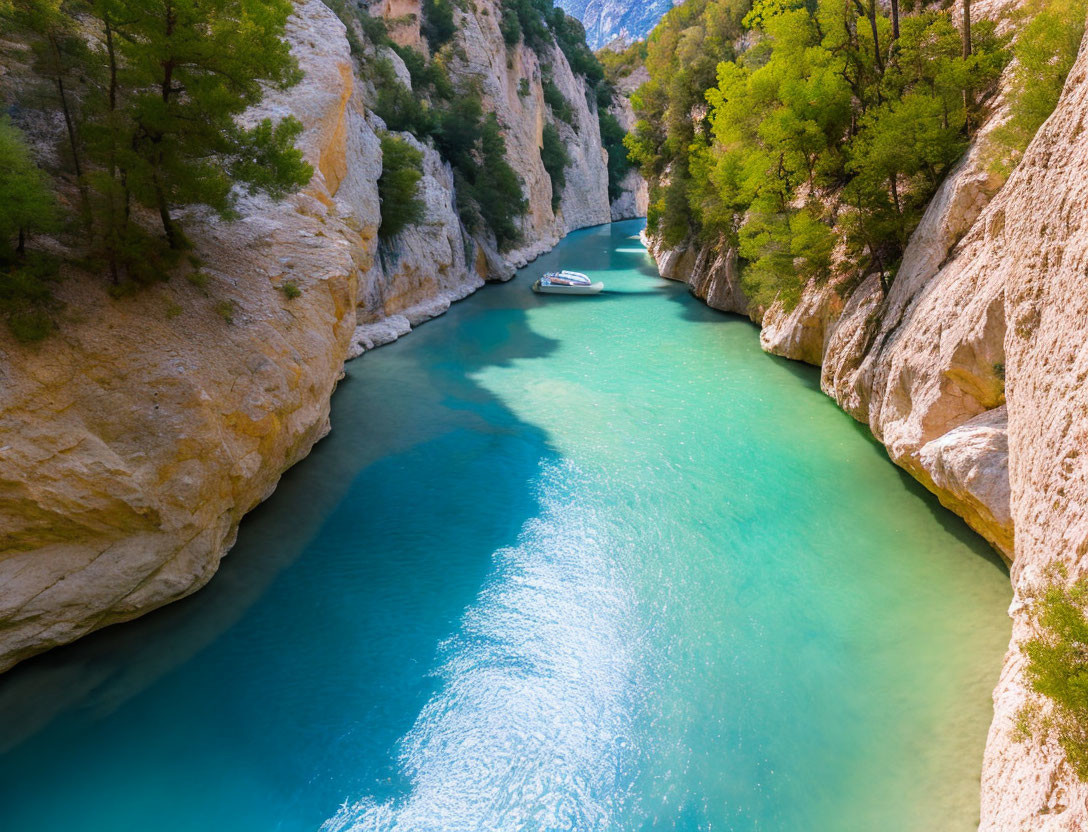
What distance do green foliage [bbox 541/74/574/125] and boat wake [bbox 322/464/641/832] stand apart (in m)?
50.9

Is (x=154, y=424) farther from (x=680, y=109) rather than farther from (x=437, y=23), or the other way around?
(x=437, y=23)

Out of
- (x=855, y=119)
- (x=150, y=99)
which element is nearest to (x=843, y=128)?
(x=855, y=119)

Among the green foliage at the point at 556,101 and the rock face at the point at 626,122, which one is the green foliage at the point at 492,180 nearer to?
the green foliage at the point at 556,101

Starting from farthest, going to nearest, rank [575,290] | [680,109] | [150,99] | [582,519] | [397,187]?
1. [575,290]
2. [680,109]
3. [397,187]
4. [582,519]
5. [150,99]

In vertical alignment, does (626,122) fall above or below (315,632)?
above

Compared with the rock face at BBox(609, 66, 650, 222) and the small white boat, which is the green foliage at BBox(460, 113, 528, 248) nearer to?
the small white boat

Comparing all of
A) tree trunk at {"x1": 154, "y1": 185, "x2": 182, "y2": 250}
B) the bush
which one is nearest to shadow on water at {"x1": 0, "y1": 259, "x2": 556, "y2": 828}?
the bush

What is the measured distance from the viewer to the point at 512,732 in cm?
664

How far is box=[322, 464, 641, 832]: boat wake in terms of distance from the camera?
5.83 meters

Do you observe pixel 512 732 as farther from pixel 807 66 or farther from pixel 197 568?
pixel 807 66

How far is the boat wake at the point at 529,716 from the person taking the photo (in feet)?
19.1

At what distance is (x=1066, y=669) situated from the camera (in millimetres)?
4316

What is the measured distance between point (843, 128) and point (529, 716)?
599 inches

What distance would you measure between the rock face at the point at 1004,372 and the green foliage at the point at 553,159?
1549 inches
